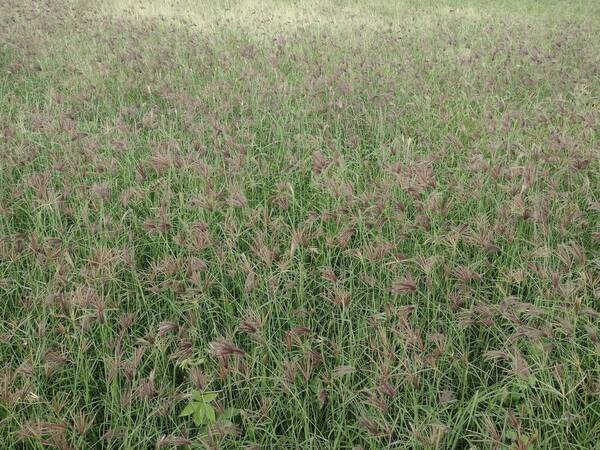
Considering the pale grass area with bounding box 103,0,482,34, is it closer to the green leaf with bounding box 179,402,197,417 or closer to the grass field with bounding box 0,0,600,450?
the grass field with bounding box 0,0,600,450

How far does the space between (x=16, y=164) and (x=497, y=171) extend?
3.02 metres

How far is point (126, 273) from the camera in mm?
2703

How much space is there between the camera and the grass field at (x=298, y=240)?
1.86 meters

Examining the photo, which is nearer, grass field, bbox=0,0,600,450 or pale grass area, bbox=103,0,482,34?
grass field, bbox=0,0,600,450

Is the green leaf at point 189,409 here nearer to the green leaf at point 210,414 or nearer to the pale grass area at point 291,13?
the green leaf at point 210,414

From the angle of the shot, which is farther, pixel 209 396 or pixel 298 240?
pixel 298 240

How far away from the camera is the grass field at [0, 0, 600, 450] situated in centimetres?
186

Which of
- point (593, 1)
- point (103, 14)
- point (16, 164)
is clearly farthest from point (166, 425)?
point (593, 1)

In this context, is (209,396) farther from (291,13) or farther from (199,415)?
(291,13)

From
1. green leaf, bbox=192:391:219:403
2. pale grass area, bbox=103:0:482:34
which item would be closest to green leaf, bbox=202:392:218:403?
green leaf, bbox=192:391:219:403

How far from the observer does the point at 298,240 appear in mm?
2318

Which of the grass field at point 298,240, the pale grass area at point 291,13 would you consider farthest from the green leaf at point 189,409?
the pale grass area at point 291,13

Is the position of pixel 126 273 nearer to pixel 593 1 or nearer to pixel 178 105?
pixel 178 105

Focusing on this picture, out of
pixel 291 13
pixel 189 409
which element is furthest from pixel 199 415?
pixel 291 13
